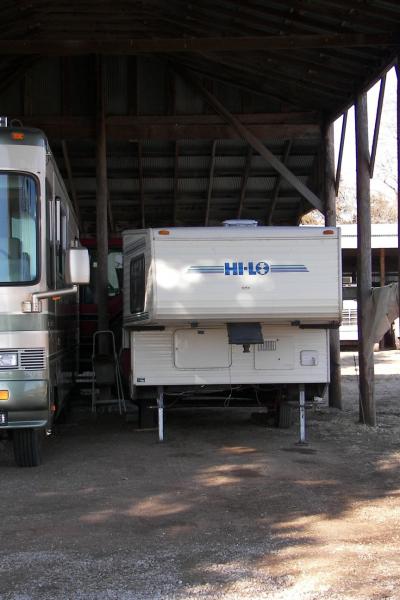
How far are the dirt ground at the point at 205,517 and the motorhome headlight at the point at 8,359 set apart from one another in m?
1.20

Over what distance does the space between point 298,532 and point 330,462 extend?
2829 millimetres

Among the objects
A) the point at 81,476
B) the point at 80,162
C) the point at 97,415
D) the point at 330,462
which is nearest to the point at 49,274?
the point at 81,476

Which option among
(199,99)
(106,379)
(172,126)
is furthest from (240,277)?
(199,99)

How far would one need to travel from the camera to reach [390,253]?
27938 millimetres

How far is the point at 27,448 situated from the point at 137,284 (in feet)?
8.81

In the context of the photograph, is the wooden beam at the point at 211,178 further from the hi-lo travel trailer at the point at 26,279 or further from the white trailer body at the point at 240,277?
the hi-lo travel trailer at the point at 26,279

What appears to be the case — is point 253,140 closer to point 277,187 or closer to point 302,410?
point 277,187

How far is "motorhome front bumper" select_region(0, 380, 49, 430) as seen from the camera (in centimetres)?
718

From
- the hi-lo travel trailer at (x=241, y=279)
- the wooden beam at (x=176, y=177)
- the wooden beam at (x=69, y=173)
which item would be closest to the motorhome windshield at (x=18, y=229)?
the hi-lo travel trailer at (x=241, y=279)

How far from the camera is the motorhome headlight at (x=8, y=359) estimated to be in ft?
23.6

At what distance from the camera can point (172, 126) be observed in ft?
43.7

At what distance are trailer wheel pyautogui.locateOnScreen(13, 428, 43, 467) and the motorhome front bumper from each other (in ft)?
1.76

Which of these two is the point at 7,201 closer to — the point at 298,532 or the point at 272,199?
the point at 298,532

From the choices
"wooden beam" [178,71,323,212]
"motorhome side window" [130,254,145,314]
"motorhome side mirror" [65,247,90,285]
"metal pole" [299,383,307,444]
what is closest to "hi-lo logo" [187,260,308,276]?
"motorhome side window" [130,254,145,314]
